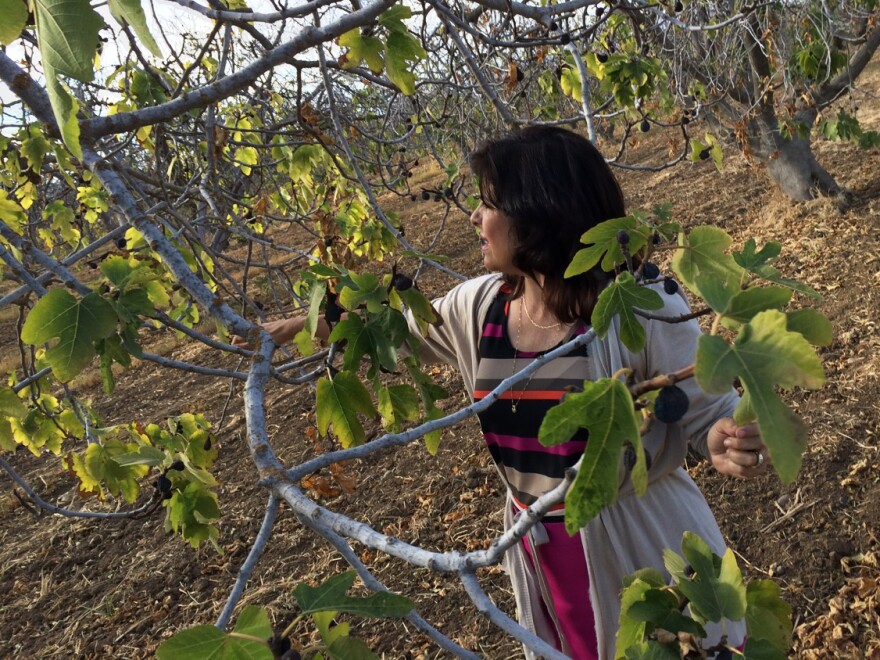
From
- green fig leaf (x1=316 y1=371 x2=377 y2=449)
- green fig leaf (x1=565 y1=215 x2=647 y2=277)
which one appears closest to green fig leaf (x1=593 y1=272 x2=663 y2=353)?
green fig leaf (x1=565 y1=215 x2=647 y2=277)

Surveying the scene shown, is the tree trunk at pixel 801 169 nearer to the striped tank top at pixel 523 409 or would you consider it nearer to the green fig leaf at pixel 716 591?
the striped tank top at pixel 523 409

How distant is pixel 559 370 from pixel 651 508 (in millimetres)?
404

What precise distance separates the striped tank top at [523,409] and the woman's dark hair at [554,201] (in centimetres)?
12

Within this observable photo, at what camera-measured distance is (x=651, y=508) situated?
5.12ft

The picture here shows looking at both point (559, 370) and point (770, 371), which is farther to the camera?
point (559, 370)

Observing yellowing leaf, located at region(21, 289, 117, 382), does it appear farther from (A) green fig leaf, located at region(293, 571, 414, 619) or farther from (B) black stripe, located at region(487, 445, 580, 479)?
(B) black stripe, located at region(487, 445, 580, 479)

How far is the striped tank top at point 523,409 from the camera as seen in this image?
62.6 inches

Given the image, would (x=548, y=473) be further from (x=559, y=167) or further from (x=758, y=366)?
(x=758, y=366)

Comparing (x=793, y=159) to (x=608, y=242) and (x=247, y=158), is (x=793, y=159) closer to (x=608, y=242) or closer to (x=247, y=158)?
(x=247, y=158)

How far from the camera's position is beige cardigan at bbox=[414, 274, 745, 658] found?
55.1 inches

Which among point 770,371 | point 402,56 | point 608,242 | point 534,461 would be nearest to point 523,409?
point 534,461

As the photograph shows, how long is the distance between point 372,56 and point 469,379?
38.4 inches

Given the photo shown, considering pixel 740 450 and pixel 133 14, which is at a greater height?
pixel 133 14

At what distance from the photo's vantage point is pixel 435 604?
122 inches
